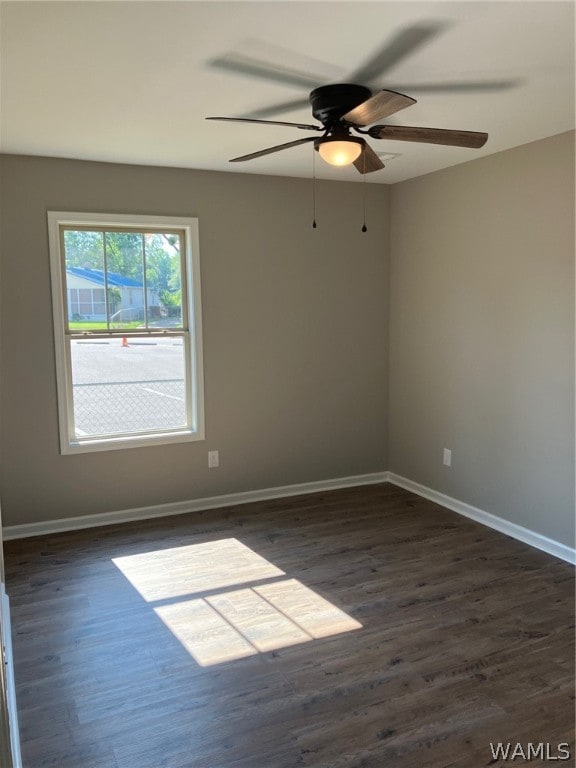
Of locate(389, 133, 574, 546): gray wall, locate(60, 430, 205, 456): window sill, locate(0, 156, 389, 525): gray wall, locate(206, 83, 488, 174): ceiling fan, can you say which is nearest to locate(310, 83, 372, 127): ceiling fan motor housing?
locate(206, 83, 488, 174): ceiling fan

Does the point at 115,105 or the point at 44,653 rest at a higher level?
the point at 115,105

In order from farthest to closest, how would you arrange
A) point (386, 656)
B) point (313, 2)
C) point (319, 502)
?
point (319, 502), point (386, 656), point (313, 2)

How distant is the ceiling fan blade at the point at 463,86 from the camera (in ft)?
8.42

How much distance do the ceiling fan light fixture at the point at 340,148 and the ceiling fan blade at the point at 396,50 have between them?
0.26m

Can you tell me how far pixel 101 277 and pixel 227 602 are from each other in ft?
7.61

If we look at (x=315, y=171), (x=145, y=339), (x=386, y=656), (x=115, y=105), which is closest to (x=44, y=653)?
(x=386, y=656)

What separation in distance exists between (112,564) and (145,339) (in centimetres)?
156

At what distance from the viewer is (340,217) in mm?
4742

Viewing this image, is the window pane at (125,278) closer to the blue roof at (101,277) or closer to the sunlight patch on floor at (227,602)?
the blue roof at (101,277)

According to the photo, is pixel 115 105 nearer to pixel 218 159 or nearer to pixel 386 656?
pixel 218 159

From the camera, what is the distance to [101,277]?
4094 mm

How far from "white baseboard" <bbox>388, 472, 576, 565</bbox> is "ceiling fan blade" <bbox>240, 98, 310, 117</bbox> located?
9.30 ft

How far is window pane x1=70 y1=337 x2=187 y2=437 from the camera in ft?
13.5

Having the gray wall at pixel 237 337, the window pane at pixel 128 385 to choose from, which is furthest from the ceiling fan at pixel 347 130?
the window pane at pixel 128 385
